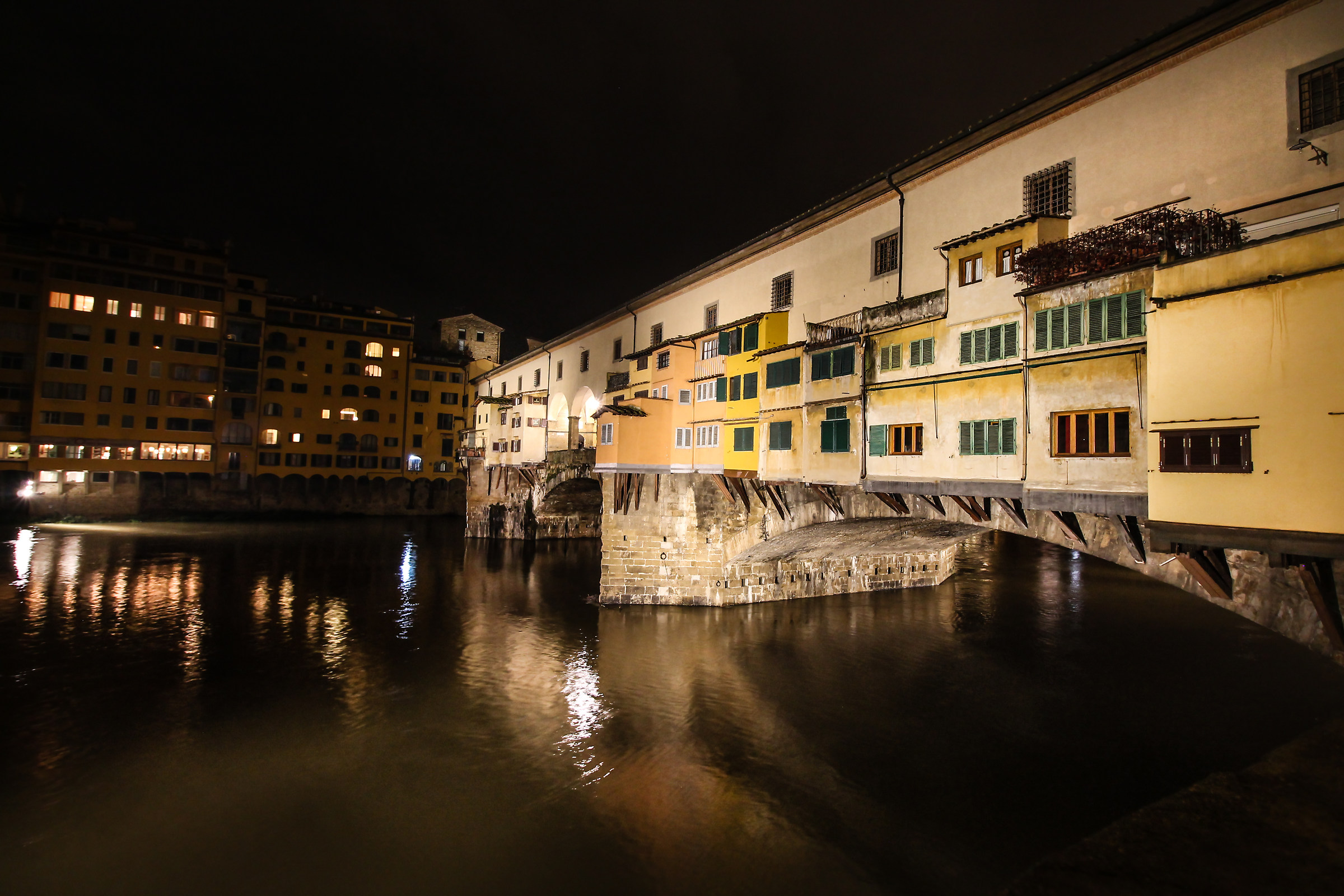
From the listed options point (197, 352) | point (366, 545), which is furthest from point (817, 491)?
point (197, 352)

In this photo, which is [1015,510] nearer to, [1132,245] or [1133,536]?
[1133,536]

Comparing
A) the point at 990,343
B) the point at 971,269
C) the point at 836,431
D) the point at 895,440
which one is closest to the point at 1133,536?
the point at 990,343

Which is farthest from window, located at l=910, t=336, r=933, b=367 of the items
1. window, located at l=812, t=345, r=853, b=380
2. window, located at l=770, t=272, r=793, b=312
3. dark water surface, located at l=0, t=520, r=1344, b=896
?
dark water surface, located at l=0, t=520, r=1344, b=896

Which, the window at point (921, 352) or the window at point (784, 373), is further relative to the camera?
the window at point (784, 373)

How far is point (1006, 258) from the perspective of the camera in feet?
42.4

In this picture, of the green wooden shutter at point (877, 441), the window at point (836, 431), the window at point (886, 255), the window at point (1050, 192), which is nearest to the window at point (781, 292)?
the window at point (886, 255)

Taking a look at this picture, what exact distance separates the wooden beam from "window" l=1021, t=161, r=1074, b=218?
6406 millimetres

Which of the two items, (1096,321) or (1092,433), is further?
(1092,433)

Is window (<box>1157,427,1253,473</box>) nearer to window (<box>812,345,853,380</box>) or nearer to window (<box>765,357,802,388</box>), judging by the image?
window (<box>812,345,853,380</box>)

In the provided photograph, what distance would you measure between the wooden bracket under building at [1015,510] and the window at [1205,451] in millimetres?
3590

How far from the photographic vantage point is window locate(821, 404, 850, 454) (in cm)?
1680

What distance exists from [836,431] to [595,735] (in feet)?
32.3

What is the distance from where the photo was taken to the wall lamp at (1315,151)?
9672 mm

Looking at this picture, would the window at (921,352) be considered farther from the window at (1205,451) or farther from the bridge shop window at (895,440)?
the window at (1205,451)
